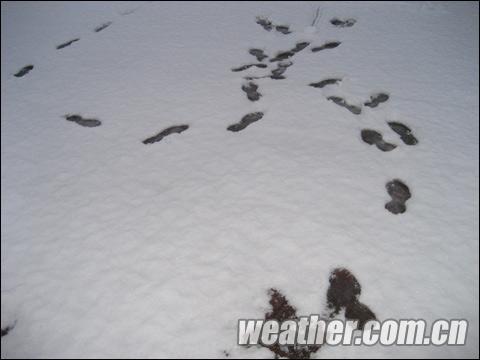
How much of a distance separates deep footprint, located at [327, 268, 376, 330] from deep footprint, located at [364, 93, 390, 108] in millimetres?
4611

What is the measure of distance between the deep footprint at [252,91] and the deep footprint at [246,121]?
70 cm

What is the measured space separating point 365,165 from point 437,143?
1.74 metres

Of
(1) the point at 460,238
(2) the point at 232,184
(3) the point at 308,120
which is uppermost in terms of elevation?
(3) the point at 308,120

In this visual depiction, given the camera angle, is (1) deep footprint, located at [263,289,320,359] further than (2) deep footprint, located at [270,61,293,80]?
No

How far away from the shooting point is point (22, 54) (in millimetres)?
11492

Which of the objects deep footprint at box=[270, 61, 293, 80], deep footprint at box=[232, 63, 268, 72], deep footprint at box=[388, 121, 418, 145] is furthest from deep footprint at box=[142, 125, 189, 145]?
deep footprint at box=[388, 121, 418, 145]

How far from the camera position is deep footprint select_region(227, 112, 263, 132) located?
7.28 m

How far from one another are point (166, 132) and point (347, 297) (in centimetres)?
533

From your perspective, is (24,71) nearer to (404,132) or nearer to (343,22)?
(343,22)

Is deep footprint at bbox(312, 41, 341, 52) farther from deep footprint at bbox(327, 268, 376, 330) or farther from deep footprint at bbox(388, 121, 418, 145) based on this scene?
deep footprint at bbox(327, 268, 376, 330)

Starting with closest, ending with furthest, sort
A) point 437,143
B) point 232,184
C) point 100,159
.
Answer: point 232,184
point 437,143
point 100,159

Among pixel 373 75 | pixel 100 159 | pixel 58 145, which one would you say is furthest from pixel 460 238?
pixel 58 145

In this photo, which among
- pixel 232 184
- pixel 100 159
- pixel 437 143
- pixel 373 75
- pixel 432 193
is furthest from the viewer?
pixel 373 75

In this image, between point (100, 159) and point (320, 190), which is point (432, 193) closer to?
point (320, 190)
